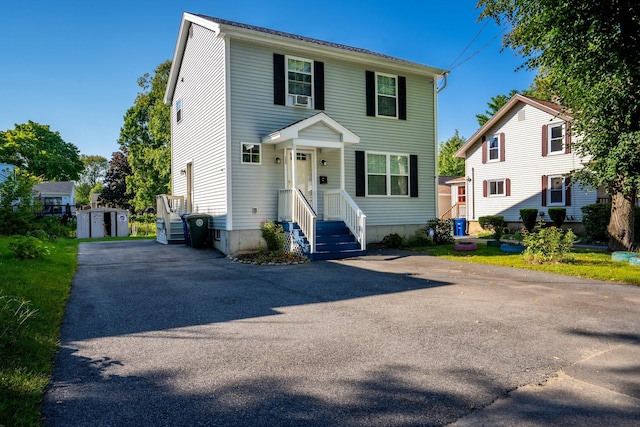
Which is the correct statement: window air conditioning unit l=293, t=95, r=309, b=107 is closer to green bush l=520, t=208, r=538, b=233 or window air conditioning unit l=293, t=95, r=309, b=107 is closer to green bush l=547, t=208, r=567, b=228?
green bush l=520, t=208, r=538, b=233

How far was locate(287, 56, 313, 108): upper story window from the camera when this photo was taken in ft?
41.7

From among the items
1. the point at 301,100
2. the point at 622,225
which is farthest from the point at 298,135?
the point at 622,225

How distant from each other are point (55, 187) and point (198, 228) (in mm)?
38255

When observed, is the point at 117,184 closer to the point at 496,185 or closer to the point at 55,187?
the point at 55,187

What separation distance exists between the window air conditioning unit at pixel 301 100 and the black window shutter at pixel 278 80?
0.39 m

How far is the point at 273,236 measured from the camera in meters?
11.0

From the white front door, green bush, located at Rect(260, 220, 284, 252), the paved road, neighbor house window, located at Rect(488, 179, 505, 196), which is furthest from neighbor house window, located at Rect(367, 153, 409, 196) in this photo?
neighbor house window, located at Rect(488, 179, 505, 196)

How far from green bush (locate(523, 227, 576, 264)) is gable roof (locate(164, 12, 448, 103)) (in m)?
7.61

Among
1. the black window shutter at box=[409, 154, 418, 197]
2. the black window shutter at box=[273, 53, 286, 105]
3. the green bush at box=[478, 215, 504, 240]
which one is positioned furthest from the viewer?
the green bush at box=[478, 215, 504, 240]

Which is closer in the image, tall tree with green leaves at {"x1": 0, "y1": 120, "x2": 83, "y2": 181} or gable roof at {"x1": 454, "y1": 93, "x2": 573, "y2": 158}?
gable roof at {"x1": 454, "y1": 93, "x2": 573, "y2": 158}

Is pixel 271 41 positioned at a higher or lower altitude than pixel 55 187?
higher

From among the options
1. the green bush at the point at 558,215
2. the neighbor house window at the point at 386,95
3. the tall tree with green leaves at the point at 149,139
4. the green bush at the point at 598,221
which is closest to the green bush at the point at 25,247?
the neighbor house window at the point at 386,95

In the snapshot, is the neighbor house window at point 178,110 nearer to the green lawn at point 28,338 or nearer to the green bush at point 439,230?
the green lawn at point 28,338

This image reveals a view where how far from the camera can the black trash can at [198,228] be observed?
12992 millimetres
